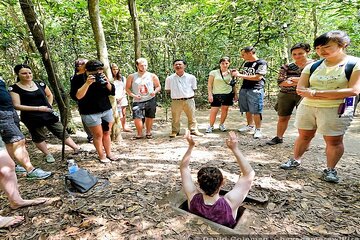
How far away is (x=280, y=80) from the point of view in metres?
4.46

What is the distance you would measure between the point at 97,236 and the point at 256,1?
21.0 feet

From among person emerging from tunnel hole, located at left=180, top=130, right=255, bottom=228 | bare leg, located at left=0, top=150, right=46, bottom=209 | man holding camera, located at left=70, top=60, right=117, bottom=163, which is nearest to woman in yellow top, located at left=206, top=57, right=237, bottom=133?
man holding camera, located at left=70, top=60, right=117, bottom=163

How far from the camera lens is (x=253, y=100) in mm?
5367

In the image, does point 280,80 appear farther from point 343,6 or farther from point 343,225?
point 343,6

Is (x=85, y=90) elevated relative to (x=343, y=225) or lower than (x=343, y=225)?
elevated

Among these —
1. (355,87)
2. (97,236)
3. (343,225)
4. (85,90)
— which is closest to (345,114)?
(355,87)

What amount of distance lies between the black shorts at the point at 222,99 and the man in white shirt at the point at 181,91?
61 cm

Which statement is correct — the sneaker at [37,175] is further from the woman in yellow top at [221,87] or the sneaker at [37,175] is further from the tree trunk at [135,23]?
the tree trunk at [135,23]

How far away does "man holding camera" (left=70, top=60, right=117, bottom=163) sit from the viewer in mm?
3596

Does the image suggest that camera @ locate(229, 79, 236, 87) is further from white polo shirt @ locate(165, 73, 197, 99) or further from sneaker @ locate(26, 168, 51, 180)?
sneaker @ locate(26, 168, 51, 180)

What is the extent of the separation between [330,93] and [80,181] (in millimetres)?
3219

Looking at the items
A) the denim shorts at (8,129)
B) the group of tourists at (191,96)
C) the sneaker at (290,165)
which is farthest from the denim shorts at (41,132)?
the sneaker at (290,165)

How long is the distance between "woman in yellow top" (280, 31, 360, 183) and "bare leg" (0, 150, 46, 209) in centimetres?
352

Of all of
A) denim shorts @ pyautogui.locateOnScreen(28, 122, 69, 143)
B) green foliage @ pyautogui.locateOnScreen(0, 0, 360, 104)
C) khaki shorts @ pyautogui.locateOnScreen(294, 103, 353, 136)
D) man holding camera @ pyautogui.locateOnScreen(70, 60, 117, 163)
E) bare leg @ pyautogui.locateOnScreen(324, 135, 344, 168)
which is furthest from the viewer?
green foliage @ pyautogui.locateOnScreen(0, 0, 360, 104)
